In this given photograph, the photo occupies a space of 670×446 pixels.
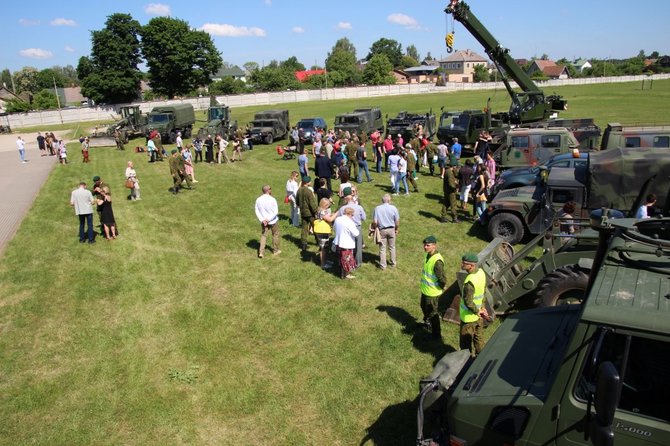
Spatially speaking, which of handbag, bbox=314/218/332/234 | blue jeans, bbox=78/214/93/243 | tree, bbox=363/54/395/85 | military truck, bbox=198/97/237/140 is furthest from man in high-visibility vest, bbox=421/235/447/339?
tree, bbox=363/54/395/85

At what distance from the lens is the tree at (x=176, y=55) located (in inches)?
2697

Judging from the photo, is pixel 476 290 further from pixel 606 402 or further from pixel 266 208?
pixel 266 208

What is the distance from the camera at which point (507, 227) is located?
1228cm

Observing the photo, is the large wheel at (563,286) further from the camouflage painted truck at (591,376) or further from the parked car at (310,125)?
the parked car at (310,125)

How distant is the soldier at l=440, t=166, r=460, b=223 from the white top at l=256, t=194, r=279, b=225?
5.19 m

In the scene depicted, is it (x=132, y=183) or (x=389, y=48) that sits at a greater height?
(x=389, y=48)

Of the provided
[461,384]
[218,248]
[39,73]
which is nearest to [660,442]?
[461,384]

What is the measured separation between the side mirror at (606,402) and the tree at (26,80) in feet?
458

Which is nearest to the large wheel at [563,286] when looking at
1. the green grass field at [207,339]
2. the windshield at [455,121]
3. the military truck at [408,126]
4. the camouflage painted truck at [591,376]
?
the green grass field at [207,339]

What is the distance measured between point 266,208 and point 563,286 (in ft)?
21.5

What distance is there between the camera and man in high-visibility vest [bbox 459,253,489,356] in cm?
645

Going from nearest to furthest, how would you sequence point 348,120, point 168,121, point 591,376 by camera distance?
point 591,376 → point 348,120 → point 168,121

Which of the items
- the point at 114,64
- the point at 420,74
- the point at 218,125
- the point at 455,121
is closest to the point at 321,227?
the point at 455,121

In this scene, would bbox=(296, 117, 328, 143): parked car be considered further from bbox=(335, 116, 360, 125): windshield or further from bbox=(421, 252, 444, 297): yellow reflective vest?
bbox=(421, 252, 444, 297): yellow reflective vest
